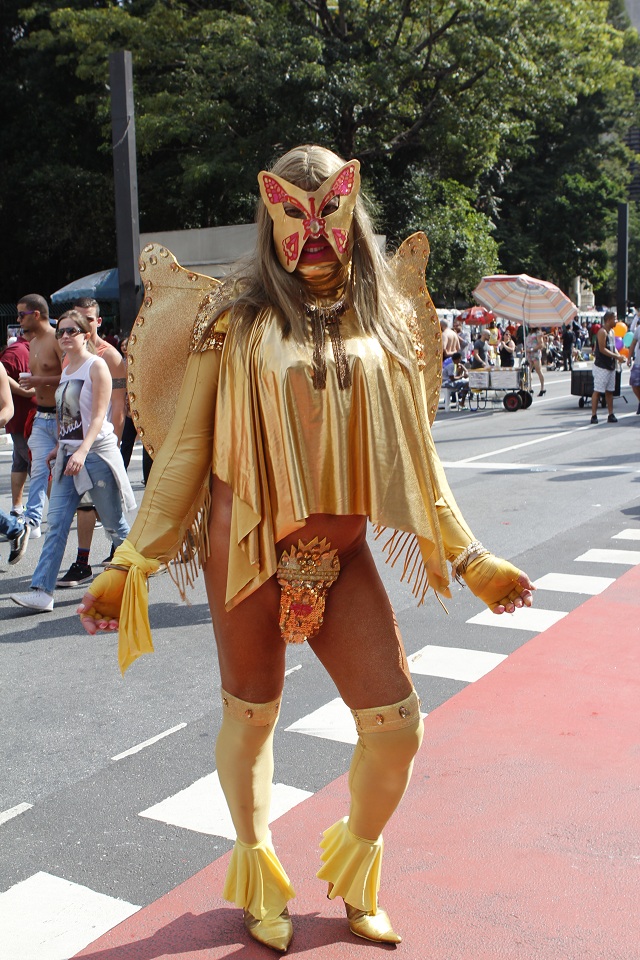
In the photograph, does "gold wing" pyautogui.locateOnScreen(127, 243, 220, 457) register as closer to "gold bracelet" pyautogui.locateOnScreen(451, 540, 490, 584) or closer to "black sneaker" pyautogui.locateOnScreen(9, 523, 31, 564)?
"gold bracelet" pyautogui.locateOnScreen(451, 540, 490, 584)

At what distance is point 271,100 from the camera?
75.5ft

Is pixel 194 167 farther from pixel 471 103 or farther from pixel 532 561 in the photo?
pixel 532 561

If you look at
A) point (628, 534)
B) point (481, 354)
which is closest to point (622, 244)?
point (481, 354)

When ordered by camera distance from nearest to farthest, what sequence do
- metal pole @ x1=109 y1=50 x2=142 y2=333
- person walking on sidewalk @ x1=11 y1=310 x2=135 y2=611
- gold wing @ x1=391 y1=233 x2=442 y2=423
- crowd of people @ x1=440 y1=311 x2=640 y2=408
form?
gold wing @ x1=391 y1=233 x2=442 y2=423 < person walking on sidewalk @ x1=11 y1=310 x2=135 y2=611 < metal pole @ x1=109 y1=50 x2=142 y2=333 < crowd of people @ x1=440 y1=311 x2=640 y2=408

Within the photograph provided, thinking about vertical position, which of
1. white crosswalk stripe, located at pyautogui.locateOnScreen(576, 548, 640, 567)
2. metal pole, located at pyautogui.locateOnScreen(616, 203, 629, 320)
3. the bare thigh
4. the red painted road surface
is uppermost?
metal pole, located at pyautogui.locateOnScreen(616, 203, 629, 320)

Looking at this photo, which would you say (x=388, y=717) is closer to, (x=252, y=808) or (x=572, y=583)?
(x=252, y=808)

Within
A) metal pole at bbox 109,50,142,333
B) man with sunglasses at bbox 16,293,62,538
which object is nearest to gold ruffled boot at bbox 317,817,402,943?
man with sunglasses at bbox 16,293,62,538

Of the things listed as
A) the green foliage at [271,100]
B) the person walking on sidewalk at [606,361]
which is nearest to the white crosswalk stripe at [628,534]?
the person walking on sidewalk at [606,361]

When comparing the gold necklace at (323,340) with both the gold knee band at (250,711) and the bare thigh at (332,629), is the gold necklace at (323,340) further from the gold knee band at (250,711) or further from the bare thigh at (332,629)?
the gold knee band at (250,711)

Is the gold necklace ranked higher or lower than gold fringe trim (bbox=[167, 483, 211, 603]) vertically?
higher

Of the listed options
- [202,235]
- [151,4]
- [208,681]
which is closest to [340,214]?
[208,681]

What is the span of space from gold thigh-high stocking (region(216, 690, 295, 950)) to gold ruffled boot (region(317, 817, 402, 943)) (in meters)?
0.15

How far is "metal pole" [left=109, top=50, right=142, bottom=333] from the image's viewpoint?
1002cm

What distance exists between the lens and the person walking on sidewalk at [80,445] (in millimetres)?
5973
